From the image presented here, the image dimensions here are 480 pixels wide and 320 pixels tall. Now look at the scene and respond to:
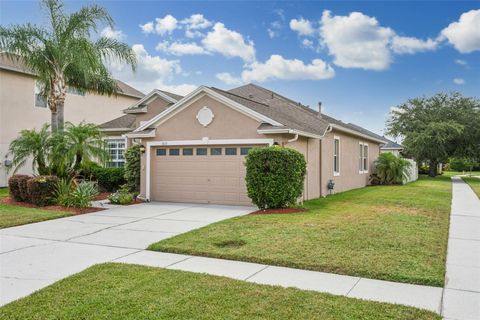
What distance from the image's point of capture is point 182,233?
27.1ft

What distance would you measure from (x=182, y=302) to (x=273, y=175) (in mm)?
7177

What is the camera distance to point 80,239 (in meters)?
7.91

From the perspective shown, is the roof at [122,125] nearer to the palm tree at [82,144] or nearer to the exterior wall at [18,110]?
the exterior wall at [18,110]

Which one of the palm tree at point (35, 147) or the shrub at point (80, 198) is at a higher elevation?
the palm tree at point (35, 147)

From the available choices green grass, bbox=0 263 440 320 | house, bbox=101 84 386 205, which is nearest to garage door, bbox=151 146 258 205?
house, bbox=101 84 386 205

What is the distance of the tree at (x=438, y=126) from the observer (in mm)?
31078

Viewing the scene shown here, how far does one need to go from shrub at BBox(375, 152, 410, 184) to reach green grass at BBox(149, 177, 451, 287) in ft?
43.5

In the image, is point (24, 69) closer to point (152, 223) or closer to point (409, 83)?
point (152, 223)

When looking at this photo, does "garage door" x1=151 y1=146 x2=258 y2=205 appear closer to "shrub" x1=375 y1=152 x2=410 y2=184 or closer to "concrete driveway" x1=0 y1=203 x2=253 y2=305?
"concrete driveway" x1=0 y1=203 x2=253 y2=305

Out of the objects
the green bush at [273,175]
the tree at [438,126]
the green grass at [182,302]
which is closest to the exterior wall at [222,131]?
the green bush at [273,175]

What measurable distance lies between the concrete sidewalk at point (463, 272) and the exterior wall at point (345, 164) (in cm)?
655

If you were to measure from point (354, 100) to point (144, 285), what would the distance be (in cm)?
2395

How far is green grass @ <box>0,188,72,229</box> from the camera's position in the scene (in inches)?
382

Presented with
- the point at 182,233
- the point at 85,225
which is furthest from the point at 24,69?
the point at 182,233
